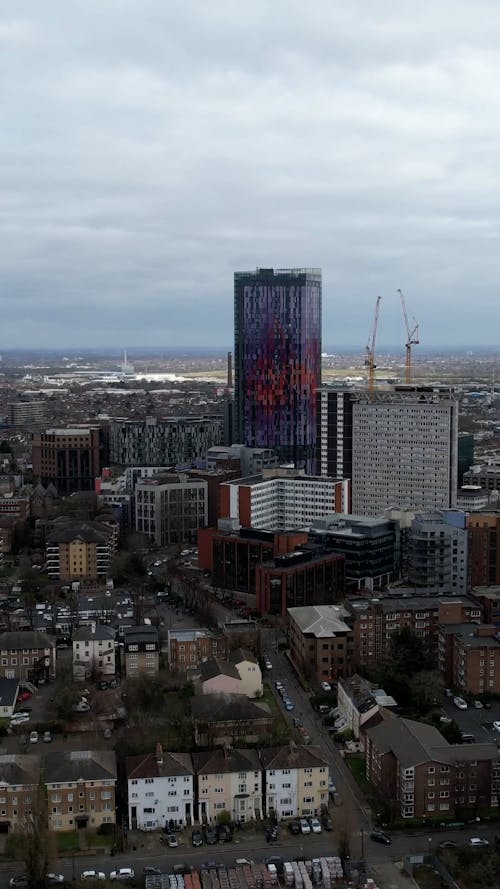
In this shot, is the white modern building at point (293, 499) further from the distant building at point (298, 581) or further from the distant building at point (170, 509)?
the distant building at point (298, 581)

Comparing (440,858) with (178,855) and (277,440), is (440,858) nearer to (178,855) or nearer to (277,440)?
(178,855)

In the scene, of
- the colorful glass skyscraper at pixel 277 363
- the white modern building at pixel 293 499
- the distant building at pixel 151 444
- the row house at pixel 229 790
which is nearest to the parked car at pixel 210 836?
the row house at pixel 229 790

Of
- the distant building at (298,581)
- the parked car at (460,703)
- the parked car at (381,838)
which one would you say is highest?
the distant building at (298,581)

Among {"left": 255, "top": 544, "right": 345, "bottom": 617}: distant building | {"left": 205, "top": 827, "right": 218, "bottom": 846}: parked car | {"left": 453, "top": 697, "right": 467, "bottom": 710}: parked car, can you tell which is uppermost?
{"left": 255, "top": 544, "right": 345, "bottom": 617}: distant building

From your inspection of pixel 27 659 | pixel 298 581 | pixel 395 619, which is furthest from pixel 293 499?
pixel 27 659

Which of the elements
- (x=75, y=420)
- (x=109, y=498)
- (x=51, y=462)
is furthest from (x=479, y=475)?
(x=75, y=420)

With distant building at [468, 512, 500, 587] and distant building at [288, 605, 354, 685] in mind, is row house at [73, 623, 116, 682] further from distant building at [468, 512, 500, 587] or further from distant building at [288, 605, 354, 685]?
distant building at [468, 512, 500, 587]

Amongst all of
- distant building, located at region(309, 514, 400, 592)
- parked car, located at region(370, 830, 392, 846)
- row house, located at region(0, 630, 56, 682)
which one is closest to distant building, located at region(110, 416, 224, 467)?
distant building, located at region(309, 514, 400, 592)
